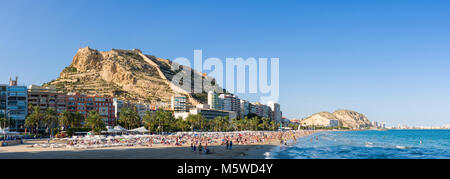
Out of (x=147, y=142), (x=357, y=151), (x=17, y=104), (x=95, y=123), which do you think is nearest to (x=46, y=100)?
(x=17, y=104)

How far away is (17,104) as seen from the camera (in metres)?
95.2

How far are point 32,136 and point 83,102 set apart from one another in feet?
136

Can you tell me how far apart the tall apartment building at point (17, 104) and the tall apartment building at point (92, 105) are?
14.7 m

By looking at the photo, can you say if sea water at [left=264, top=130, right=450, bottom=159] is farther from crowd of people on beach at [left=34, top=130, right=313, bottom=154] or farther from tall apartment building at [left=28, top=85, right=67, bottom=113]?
tall apartment building at [left=28, top=85, right=67, bottom=113]

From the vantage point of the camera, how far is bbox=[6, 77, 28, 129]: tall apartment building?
93.2 meters

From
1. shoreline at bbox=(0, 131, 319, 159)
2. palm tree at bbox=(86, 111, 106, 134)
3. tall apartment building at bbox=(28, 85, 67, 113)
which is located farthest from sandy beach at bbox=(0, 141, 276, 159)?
tall apartment building at bbox=(28, 85, 67, 113)

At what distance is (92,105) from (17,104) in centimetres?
2407

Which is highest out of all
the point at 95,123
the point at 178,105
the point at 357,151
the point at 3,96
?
the point at 3,96

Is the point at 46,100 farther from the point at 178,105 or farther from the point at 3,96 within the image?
the point at 178,105

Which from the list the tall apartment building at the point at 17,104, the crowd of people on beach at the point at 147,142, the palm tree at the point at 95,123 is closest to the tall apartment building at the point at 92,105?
the tall apartment building at the point at 17,104

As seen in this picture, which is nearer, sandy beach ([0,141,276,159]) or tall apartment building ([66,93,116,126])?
sandy beach ([0,141,276,159])

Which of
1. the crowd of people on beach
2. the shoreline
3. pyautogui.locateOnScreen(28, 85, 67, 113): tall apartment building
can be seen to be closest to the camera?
the shoreline

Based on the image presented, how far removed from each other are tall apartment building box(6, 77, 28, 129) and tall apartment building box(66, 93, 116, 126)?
14.7m

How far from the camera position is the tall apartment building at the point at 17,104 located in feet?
306
